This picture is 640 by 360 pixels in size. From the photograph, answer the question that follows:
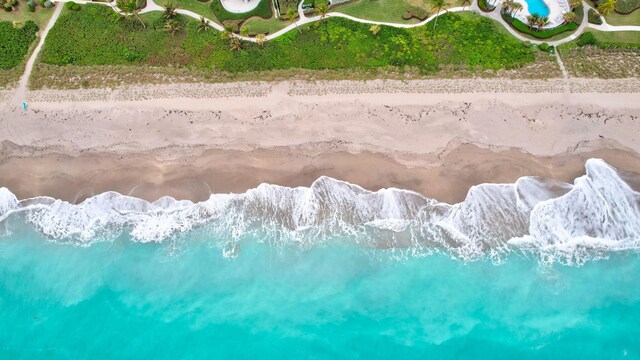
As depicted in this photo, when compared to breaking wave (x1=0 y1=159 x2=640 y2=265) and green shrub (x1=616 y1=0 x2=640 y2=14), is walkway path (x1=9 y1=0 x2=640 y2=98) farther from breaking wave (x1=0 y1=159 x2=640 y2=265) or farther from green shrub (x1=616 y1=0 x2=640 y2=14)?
breaking wave (x1=0 y1=159 x2=640 y2=265)

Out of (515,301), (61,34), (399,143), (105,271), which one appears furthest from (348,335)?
(61,34)

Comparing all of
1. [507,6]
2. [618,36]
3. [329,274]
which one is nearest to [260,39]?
[329,274]

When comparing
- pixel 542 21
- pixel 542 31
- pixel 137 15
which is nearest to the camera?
pixel 542 21

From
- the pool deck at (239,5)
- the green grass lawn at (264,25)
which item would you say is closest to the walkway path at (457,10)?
the green grass lawn at (264,25)

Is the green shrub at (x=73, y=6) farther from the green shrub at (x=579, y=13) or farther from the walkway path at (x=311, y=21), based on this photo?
the green shrub at (x=579, y=13)

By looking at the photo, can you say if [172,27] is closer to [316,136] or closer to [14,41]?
[14,41]

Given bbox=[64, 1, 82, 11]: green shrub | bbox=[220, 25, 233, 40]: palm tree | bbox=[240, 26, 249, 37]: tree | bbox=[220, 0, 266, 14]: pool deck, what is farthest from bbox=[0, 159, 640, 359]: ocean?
bbox=[64, 1, 82, 11]: green shrub
